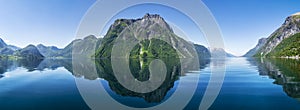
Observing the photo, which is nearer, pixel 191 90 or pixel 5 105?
pixel 5 105

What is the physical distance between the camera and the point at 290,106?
111ft

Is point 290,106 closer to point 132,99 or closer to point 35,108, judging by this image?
point 132,99

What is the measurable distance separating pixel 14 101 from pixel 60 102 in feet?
27.1

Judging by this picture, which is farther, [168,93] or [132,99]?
[168,93]

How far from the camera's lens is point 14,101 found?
128ft

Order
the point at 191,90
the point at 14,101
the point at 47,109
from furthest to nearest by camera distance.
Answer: the point at 191,90
the point at 14,101
the point at 47,109

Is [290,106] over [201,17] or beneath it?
beneath

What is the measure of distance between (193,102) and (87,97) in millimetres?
19411

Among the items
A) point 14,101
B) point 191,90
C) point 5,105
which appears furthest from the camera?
point 191,90

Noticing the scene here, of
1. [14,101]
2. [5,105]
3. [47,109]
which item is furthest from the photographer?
[14,101]

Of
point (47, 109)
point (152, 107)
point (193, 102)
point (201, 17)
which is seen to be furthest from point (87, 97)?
point (201, 17)

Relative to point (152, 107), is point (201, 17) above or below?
above

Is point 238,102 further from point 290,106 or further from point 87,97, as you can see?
point 87,97

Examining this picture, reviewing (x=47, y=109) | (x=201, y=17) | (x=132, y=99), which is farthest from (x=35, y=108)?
(x=201, y=17)
